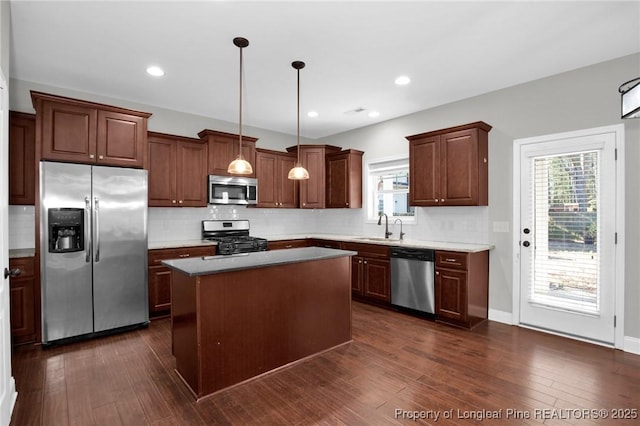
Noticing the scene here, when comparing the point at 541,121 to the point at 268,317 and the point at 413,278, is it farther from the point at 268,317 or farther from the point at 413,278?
the point at 268,317

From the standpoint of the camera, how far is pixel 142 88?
3955 mm

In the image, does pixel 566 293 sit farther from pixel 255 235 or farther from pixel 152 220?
pixel 152 220

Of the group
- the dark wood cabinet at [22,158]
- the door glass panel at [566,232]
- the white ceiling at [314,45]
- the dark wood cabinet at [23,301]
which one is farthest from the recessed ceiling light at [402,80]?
the dark wood cabinet at [23,301]

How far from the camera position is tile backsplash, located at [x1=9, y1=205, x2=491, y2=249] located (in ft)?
12.2

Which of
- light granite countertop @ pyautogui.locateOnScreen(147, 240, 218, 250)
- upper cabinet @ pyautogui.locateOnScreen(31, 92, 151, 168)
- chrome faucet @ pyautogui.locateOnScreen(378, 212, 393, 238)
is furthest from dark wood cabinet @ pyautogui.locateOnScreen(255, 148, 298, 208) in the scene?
upper cabinet @ pyautogui.locateOnScreen(31, 92, 151, 168)

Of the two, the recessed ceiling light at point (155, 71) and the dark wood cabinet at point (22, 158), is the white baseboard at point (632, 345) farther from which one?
the dark wood cabinet at point (22, 158)

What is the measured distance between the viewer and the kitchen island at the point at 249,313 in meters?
2.36

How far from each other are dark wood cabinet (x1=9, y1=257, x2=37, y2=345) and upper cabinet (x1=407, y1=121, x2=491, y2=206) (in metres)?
4.52

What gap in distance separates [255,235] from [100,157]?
2.71 meters

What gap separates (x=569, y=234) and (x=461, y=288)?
1253 millimetres

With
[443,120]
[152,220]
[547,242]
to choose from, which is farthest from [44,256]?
[547,242]

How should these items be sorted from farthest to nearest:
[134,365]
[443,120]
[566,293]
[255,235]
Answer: [255,235] → [443,120] → [566,293] → [134,365]

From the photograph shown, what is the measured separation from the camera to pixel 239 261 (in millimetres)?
2643

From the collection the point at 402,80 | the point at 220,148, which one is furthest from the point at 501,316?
the point at 220,148
